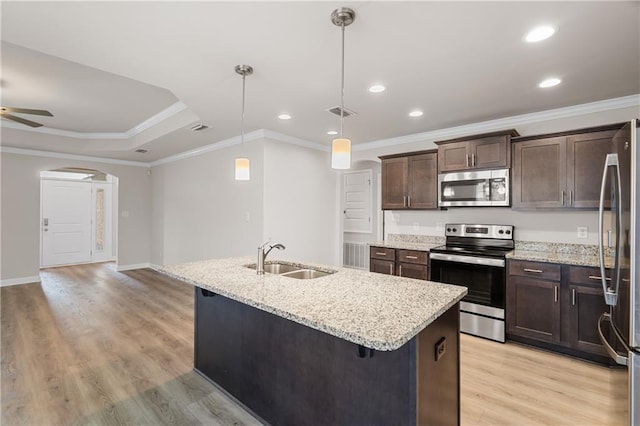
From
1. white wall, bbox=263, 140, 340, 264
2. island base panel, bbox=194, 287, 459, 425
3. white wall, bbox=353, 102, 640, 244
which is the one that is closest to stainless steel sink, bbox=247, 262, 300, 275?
island base panel, bbox=194, 287, 459, 425

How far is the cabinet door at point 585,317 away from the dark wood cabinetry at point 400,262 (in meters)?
1.37

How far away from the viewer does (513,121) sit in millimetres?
3619

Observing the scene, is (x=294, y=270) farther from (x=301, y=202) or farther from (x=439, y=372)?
(x=301, y=202)

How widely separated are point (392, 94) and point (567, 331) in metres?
2.75

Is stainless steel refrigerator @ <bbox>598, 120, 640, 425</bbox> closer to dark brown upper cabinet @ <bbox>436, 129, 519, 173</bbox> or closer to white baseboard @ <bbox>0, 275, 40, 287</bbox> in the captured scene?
dark brown upper cabinet @ <bbox>436, 129, 519, 173</bbox>

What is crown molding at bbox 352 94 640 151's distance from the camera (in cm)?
304

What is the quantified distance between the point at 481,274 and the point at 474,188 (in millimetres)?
1038

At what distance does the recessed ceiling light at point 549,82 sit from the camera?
102 inches

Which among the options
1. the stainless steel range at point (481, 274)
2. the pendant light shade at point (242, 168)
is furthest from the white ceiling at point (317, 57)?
the stainless steel range at point (481, 274)

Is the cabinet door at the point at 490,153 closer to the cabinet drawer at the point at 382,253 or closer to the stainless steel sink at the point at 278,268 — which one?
the cabinet drawer at the point at 382,253

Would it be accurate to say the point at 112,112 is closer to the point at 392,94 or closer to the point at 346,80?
the point at 346,80

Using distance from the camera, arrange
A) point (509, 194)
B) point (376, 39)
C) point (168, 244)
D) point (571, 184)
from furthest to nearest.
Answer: point (168, 244), point (509, 194), point (571, 184), point (376, 39)

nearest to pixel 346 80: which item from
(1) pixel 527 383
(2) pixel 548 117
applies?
(2) pixel 548 117

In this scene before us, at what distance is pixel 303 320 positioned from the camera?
4.42 ft
